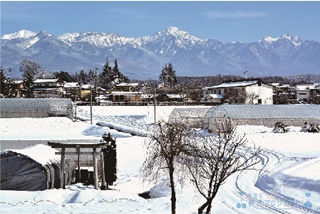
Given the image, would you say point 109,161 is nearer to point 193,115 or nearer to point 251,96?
point 193,115

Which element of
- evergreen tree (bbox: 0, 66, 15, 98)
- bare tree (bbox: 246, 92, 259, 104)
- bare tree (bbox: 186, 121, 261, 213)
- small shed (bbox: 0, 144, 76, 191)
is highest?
evergreen tree (bbox: 0, 66, 15, 98)

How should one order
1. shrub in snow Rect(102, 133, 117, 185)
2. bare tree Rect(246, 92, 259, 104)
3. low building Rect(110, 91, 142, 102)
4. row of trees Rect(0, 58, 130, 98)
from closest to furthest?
shrub in snow Rect(102, 133, 117, 185)
bare tree Rect(246, 92, 259, 104)
row of trees Rect(0, 58, 130, 98)
low building Rect(110, 91, 142, 102)

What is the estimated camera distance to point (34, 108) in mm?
57312

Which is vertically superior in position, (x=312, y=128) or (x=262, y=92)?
(x=262, y=92)

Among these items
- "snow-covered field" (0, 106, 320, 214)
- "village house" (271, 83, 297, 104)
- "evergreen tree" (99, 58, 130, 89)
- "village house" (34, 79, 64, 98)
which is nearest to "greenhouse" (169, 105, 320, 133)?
"snow-covered field" (0, 106, 320, 214)

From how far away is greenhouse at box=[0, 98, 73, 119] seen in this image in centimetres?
5706

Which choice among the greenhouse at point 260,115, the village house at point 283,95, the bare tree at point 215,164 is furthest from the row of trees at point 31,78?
the bare tree at point 215,164

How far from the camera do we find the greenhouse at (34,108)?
57.1m

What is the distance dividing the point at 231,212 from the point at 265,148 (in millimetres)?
18002

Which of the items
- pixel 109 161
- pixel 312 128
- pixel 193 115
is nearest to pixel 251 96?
pixel 193 115

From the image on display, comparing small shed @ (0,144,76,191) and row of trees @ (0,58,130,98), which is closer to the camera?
small shed @ (0,144,76,191)

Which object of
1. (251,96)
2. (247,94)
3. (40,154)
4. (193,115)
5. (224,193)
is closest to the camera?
(224,193)

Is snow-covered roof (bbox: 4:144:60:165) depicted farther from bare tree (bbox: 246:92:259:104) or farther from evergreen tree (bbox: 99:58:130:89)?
evergreen tree (bbox: 99:58:130:89)

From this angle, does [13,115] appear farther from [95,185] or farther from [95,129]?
[95,185]
